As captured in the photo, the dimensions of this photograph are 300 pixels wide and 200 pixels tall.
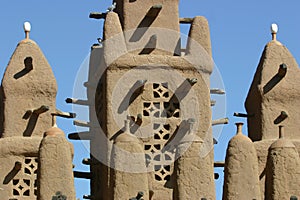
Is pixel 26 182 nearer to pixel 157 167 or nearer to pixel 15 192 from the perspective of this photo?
pixel 15 192

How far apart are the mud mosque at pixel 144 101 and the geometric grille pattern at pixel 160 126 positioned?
0.02m

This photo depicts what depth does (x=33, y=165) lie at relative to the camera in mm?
28188

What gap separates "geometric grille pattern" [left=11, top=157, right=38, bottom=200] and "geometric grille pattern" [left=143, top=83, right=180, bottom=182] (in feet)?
7.72

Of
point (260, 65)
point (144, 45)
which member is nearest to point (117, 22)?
point (144, 45)

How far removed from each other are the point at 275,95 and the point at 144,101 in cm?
269

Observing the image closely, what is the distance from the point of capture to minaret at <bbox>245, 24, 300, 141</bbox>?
28.2 metres

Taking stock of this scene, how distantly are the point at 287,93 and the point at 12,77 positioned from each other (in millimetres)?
5319

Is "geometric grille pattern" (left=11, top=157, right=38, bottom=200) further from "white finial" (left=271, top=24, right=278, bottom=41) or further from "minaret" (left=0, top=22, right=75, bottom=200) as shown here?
"white finial" (left=271, top=24, right=278, bottom=41)

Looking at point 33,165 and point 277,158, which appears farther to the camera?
point 33,165

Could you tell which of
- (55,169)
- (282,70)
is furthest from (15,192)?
(282,70)

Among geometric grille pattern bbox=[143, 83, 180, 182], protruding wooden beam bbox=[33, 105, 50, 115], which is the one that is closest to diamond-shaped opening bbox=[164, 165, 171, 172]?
geometric grille pattern bbox=[143, 83, 180, 182]

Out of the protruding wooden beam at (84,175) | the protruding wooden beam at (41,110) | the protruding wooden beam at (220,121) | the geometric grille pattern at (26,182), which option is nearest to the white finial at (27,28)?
the protruding wooden beam at (41,110)

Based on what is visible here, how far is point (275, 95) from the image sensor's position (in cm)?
2841

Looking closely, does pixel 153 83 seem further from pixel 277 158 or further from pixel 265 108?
pixel 277 158
